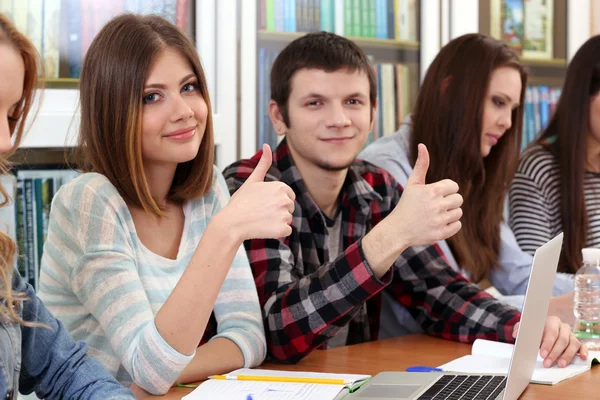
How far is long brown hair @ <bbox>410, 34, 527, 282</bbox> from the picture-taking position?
7.59ft

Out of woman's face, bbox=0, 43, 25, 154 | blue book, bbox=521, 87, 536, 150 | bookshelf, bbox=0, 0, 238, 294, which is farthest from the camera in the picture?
blue book, bbox=521, 87, 536, 150

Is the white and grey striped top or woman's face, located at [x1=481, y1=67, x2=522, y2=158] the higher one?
woman's face, located at [x1=481, y1=67, x2=522, y2=158]

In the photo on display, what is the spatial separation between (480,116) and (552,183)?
409 mm

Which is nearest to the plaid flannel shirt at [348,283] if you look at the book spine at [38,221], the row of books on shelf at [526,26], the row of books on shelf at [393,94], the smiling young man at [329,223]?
the smiling young man at [329,223]

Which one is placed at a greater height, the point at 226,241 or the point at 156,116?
the point at 156,116

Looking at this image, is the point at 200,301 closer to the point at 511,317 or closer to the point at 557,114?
the point at 511,317

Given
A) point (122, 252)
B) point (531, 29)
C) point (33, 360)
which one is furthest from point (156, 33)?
point (531, 29)

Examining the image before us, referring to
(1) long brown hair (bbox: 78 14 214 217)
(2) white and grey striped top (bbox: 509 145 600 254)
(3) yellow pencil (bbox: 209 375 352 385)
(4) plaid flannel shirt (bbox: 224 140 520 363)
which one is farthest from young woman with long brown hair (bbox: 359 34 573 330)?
(3) yellow pencil (bbox: 209 375 352 385)

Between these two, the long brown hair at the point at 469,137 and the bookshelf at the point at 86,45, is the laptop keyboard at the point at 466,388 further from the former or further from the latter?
the bookshelf at the point at 86,45

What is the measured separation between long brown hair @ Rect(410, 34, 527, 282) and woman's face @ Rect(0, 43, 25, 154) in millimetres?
1322

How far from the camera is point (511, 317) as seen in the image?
1732mm

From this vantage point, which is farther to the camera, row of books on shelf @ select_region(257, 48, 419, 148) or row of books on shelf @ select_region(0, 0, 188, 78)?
row of books on shelf @ select_region(257, 48, 419, 148)

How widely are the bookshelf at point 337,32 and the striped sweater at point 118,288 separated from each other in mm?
865

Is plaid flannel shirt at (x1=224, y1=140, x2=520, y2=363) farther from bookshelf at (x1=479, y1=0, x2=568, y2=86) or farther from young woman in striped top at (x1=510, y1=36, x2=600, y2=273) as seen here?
bookshelf at (x1=479, y1=0, x2=568, y2=86)
